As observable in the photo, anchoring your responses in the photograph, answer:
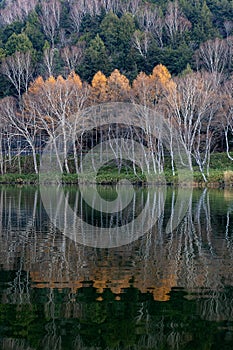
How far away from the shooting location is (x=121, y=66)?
69188 mm

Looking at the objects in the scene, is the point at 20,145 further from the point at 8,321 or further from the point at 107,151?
the point at 8,321

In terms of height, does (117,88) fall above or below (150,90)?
above

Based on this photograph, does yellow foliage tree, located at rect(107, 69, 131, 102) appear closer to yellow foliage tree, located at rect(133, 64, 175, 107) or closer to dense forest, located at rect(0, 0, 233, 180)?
dense forest, located at rect(0, 0, 233, 180)

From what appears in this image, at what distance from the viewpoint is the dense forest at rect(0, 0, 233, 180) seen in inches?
1841

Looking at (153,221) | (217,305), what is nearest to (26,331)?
(217,305)

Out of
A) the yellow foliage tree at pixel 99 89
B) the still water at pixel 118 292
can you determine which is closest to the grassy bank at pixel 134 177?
the yellow foliage tree at pixel 99 89

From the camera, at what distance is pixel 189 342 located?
6.64 metres

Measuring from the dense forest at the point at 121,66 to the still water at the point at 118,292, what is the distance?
30467mm

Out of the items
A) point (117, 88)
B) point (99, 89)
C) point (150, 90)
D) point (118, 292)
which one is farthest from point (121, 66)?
point (118, 292)

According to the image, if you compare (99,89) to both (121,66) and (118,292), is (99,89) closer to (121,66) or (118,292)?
(121,66)

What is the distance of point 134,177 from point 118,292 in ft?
121

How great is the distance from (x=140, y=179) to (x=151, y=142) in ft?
12.6

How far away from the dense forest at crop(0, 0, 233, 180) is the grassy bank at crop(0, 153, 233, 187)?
0.96 meters

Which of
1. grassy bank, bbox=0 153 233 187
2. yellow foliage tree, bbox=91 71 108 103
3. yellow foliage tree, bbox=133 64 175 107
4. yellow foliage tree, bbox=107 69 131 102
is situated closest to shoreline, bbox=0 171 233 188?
grassy bank, bbox=0 153 233 187
